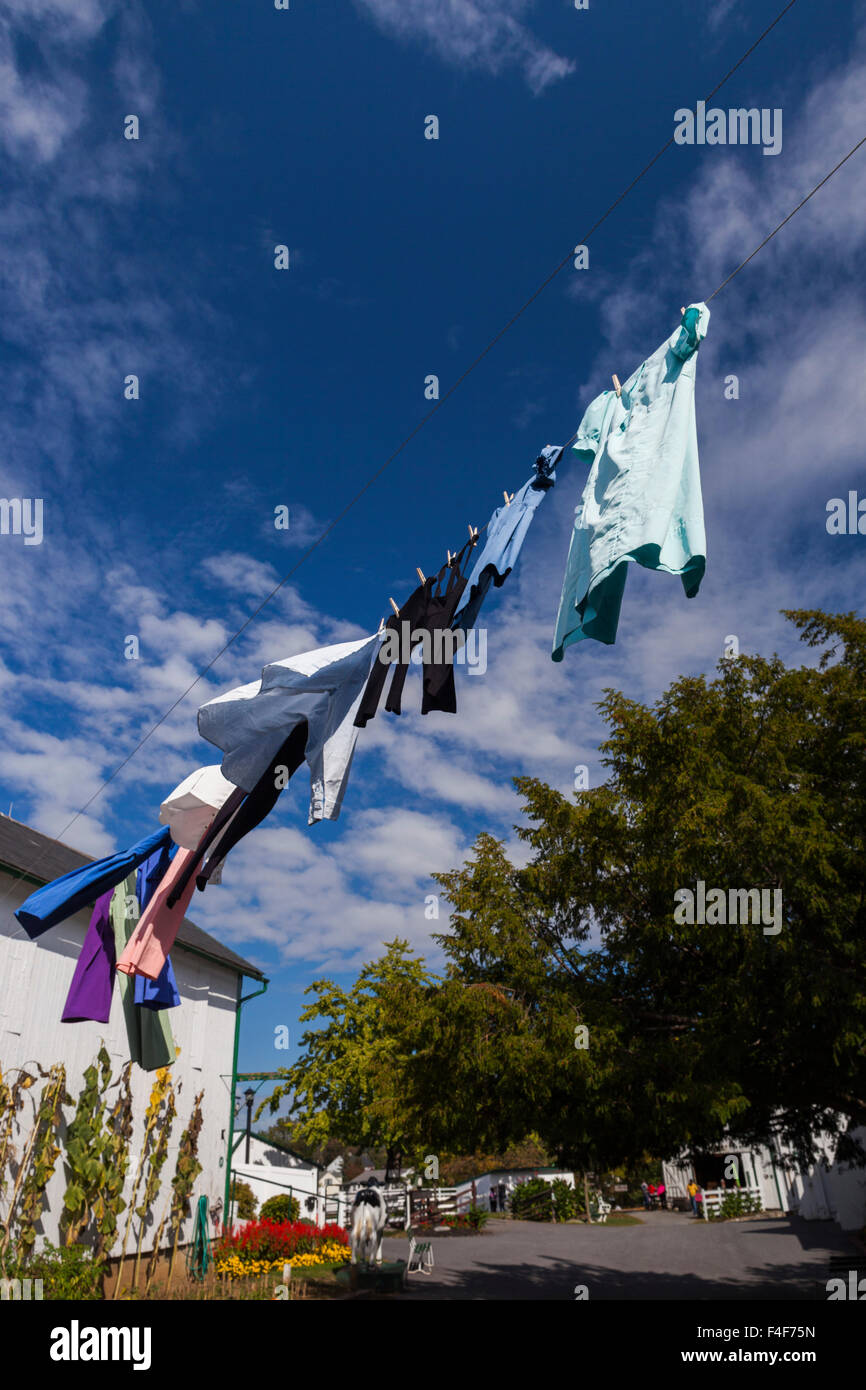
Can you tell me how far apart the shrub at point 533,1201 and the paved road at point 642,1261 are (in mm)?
5556

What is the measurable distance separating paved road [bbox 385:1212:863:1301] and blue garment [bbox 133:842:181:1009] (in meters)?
7.51

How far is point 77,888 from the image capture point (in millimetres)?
7594

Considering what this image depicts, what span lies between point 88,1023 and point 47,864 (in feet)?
9.74

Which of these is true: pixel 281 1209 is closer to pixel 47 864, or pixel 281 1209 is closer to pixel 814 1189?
pixel 47 864

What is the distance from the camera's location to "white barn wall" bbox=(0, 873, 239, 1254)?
10883mm

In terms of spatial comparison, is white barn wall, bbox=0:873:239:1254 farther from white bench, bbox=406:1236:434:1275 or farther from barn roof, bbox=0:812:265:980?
white bench, bbox=406:1236:434:1275

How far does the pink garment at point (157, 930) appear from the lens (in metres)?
7.97

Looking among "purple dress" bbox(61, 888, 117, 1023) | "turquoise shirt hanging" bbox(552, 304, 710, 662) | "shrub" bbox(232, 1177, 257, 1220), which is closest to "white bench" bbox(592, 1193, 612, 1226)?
"shrub" bbox(232, 1177, 257, 1220)

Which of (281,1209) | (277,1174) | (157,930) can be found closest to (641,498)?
(157,930)

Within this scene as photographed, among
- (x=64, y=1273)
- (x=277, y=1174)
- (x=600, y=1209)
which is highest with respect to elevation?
(x=64, y=1273)

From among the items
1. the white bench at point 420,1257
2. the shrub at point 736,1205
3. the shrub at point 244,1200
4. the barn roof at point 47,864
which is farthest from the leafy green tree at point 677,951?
the shrub at point 736,1205

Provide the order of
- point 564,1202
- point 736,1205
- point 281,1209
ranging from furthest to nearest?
1. point 564,1202
2. point 736,1205
3. point 281,1209
